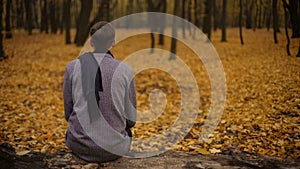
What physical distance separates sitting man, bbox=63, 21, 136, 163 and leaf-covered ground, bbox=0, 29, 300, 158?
1.27 m

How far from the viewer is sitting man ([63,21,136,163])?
9.82 ft

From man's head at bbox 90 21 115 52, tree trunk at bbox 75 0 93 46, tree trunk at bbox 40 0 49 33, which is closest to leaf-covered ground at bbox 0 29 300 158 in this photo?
man's head at bbox 90 21 115 52

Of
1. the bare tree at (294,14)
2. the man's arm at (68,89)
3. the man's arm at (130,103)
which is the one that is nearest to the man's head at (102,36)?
the man's arm at (68,89)

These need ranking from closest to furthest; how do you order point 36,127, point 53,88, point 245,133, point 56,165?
1. point 56,165
2. point 245,133
3. point 36,127
4. point 53,88

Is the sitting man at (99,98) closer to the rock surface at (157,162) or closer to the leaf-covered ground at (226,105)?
the rock surface at (157,162)

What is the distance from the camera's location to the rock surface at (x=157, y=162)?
328 centimetres

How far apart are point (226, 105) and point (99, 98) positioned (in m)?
4.38

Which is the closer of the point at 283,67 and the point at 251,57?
the point at 283,67

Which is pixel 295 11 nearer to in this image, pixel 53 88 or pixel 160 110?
pixel 160 110

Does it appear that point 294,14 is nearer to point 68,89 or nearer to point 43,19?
point 68,89

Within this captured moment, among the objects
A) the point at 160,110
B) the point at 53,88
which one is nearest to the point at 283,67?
the point at 160,110

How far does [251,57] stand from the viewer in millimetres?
9266

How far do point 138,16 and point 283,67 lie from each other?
40393 mm

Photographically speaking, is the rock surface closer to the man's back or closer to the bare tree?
the man's back
